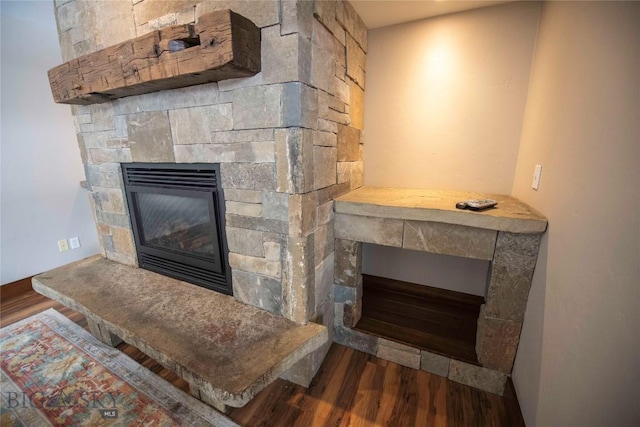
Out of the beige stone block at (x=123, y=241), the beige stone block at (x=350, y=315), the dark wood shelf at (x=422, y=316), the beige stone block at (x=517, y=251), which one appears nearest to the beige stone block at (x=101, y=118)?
the beige stone block at (x=123, y=241)

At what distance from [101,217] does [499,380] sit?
2971 millimetres

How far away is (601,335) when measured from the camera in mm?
752

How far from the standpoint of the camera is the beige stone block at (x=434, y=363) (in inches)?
59.4

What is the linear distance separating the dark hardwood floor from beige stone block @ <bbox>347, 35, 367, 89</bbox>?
1873mm

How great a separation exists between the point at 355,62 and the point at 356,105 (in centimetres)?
27

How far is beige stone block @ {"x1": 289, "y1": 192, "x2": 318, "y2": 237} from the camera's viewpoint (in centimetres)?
124

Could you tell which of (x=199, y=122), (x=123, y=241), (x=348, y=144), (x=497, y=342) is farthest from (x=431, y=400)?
(x=123, y=241)

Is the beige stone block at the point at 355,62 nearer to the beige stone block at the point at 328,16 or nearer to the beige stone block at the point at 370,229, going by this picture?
the beige stone block at the point at 328,16

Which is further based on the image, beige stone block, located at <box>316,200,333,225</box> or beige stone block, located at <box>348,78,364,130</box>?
beige stone block, located at <box>348,78,364,130</box>

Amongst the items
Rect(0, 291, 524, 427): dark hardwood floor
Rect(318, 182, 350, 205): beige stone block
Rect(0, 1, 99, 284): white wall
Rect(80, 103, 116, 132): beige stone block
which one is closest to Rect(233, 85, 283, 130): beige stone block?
Rect(318, 182, 350, 205): beige stone block

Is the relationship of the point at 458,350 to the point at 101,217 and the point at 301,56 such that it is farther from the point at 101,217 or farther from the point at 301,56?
the point at 101,217

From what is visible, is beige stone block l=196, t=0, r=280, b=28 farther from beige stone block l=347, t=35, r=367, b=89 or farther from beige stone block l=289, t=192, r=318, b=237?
beige stone block l=289, t=192, r=318, b=237

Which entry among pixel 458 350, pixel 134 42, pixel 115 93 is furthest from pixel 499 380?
pixel 115 93

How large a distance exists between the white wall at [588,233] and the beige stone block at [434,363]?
1.13 ft
